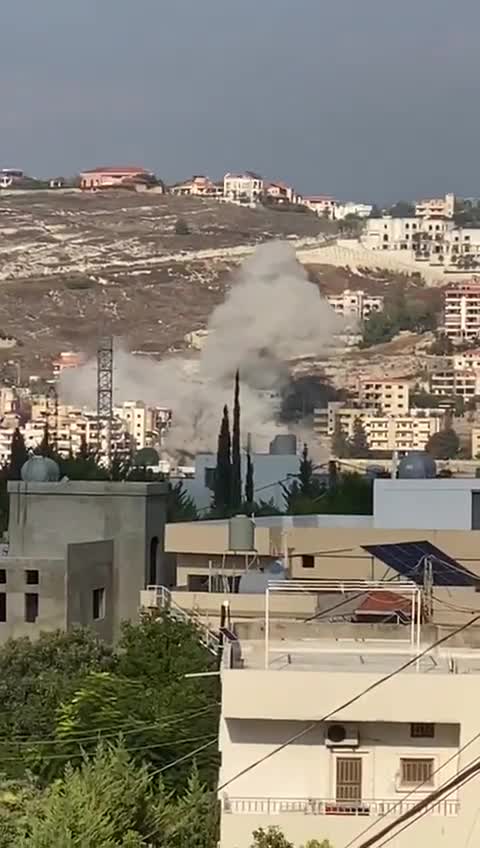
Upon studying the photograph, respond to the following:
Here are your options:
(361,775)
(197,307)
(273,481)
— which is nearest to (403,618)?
(361,775)

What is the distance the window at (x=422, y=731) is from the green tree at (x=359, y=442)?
86.0 metres

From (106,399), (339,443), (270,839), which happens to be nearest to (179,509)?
(270,839)

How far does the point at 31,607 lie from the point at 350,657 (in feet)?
44.5

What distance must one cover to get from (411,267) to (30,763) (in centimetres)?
13348

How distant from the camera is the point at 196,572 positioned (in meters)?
22.9

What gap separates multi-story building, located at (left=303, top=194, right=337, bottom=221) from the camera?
16289 cm

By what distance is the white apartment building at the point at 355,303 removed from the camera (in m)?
132

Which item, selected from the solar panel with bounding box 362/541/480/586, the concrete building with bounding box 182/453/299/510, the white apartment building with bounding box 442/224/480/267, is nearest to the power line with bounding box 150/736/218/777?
the solar panel with bounding box 362/541/480/586

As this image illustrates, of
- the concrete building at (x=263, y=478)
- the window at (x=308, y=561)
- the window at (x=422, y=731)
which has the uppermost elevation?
the concrete building at (x=263, y=478)

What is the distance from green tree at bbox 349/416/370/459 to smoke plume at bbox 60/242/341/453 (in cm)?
352

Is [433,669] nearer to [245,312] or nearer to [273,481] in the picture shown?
[273,481]

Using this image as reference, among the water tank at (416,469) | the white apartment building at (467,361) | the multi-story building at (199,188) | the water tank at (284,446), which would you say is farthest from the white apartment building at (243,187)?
the water tank at (416,469)

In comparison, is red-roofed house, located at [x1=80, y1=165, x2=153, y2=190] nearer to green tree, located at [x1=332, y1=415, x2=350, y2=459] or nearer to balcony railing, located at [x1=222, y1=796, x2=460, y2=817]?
green tree, located at [x1=332, y1=415, x2=350, y2=459]

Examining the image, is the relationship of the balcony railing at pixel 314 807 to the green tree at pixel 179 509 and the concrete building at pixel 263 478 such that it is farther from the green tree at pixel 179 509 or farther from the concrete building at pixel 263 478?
the concrete building at pixel 263 478
